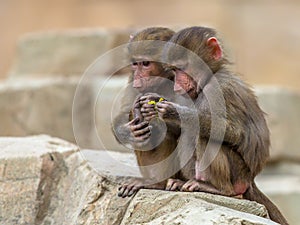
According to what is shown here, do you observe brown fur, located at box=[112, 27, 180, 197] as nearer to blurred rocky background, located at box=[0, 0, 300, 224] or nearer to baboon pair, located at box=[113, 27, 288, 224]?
baboon pair, located at box=[113, 27, 288, 224]

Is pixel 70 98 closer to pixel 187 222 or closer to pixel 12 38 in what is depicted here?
pixel 187 222

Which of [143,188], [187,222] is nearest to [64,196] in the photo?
[143,188]

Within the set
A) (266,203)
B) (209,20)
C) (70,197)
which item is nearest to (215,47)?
(266,203)

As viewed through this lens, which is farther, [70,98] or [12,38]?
[12,38]

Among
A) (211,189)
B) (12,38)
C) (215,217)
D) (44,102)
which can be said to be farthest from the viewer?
(12,38)

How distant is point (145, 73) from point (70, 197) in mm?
808

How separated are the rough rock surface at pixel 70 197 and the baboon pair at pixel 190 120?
0.14 metres

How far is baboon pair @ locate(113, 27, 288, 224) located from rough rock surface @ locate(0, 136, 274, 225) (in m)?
0.14

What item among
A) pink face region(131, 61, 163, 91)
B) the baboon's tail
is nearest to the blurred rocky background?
pink face region(131, 61, 163, 91)

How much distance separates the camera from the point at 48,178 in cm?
383

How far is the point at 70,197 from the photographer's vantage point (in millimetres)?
3750

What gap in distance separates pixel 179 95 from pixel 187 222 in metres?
0.78

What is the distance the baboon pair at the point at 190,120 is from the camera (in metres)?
3.17

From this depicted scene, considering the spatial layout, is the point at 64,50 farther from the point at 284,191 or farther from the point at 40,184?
the point at 40,184
